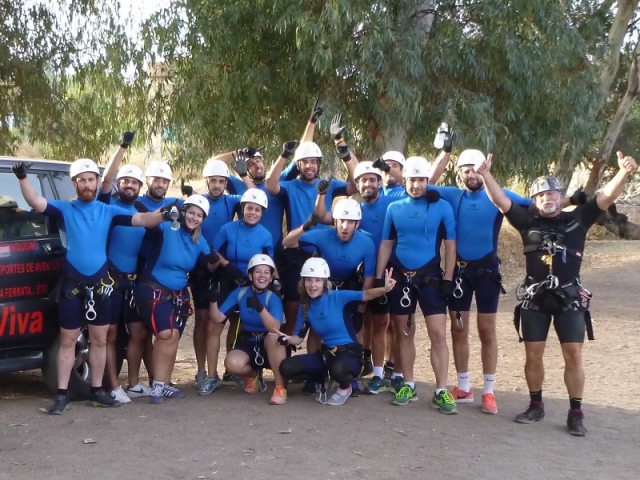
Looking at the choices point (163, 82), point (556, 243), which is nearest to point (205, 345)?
point (556, 243)

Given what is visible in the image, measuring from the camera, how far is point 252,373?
7871 millimetres

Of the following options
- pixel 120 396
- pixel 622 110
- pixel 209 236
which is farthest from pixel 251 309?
pixel 622 110

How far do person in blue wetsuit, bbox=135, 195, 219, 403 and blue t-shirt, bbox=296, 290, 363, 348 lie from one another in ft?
3.77

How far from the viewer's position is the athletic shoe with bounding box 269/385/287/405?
24.6 feet

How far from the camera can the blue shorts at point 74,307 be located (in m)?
6.89

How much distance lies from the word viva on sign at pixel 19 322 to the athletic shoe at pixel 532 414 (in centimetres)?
406

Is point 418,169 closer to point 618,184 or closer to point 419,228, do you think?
point 419,228

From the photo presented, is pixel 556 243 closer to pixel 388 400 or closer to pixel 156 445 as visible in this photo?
pixel 388 400

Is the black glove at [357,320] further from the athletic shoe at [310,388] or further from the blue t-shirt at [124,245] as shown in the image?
the blue t-shirt at [124,245]

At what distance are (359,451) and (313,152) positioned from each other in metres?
3.04

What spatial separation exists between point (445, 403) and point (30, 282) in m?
3.60

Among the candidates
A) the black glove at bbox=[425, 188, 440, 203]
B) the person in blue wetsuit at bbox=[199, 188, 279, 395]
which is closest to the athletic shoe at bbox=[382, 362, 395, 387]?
the person in blue wetsuit at bbox=[199, 188, 279, 395]

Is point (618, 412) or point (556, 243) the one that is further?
point (618, 412)

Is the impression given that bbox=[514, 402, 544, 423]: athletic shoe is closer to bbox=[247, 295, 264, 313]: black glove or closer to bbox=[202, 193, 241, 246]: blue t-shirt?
bbox=[247, 295, 264, 313]: black glove
